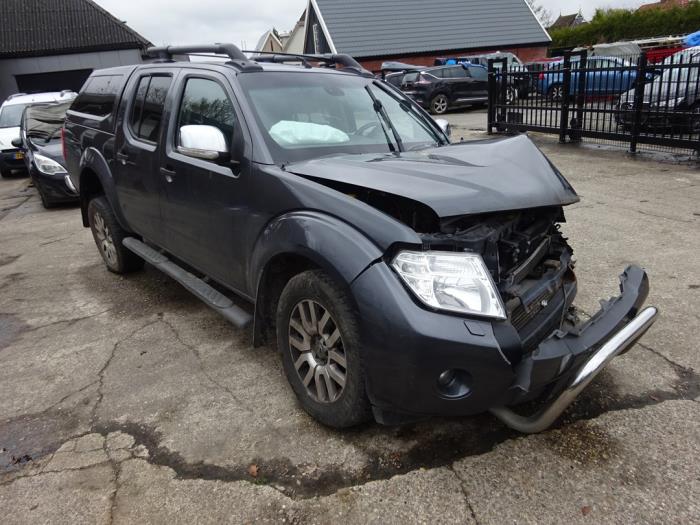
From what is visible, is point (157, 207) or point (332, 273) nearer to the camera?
point (332, 273)

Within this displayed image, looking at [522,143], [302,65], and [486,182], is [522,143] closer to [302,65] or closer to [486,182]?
[486,182]

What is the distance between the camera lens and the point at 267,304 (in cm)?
308

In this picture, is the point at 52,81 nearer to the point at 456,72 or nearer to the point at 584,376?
the point at 456,72

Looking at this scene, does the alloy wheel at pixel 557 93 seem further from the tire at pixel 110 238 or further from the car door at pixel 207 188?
the car door at pixel 207 188

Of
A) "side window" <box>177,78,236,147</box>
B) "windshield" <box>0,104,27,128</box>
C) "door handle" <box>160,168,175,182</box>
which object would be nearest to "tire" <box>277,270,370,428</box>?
"side window" <box>177,78,236,147</box>

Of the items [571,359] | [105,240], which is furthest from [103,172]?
[571,359]

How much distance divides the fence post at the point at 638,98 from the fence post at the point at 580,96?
1.21m

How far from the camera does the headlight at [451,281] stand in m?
2.25

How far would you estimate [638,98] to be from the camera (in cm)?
963

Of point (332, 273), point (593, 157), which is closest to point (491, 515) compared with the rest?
point (332, 273)

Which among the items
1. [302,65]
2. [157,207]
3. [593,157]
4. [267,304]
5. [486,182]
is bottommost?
[593,157]

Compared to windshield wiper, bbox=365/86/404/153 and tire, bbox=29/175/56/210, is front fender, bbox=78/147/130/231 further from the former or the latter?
tire, bbox=29/175/56/210

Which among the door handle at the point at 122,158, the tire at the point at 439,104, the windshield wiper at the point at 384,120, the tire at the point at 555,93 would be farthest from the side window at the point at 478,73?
the door handle at the point at 122,158

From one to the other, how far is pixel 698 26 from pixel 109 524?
37.0 meters
